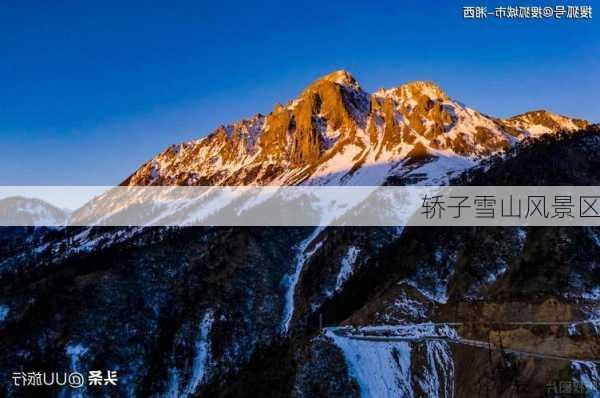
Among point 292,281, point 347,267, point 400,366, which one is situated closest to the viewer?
point 400,366

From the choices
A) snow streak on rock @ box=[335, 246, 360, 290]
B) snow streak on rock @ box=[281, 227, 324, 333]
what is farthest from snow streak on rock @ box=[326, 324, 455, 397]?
snow streak on rock @ box=[335, 246, 360, 290]

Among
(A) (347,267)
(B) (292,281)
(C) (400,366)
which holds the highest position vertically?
(A) (347,267)

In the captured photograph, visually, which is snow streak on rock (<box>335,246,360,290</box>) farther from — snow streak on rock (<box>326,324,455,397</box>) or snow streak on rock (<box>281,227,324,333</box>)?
snow streak on rock (<box>326,324,455,397</box>)

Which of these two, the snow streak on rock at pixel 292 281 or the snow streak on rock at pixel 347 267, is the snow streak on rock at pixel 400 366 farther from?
the snow streak on rock at pixel 347 267

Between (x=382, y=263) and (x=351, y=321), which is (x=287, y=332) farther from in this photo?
(x=351, y=321)

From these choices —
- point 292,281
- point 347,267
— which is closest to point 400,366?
point 347,267

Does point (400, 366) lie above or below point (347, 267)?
below

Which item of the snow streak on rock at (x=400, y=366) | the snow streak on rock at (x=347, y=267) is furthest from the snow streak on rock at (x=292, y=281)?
the snow streak on rock at (x=400, y=366)

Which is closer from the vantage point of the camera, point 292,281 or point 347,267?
point 347,267

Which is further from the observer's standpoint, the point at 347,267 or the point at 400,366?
the point at 347,267

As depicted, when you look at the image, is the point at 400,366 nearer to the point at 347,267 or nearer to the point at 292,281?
the point at 347,267

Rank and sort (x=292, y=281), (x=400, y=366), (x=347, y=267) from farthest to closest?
(x=292, y=281)
(x=347, y=267)
(x=400, y=366)

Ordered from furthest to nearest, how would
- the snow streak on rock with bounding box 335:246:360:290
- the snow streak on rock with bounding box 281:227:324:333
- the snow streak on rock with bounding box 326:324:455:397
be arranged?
1. the snow streak on rock with bounding box 335:246:360:290
2. the snow streak on rock with bounding box 281:227:324:333
3. the snow streak on rock with bounding box 326:324:455:397

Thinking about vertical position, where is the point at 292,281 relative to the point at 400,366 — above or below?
A: above
